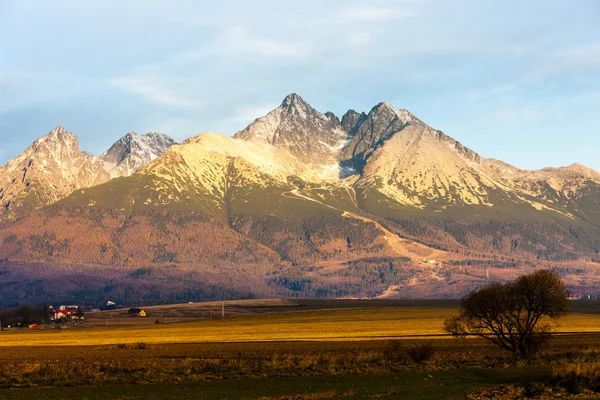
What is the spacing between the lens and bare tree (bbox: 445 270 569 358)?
3371 inches

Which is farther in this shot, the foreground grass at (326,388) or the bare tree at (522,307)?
the bare tree at (522,307)

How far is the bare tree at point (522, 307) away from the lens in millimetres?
85625

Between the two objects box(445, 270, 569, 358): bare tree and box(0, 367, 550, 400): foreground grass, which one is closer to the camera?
box(0, 367, 550, 400): foreground grass

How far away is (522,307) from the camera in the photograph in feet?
291

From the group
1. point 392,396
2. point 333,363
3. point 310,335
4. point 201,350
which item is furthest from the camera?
point 310,335

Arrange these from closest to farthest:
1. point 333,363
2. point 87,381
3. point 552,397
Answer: point 552,397 → point 87,381 → point 333,363

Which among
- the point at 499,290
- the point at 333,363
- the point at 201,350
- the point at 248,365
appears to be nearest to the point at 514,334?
the point at 499,290

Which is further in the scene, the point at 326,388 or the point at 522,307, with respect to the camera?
the point at 522,307

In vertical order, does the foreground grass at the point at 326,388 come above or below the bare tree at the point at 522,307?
below

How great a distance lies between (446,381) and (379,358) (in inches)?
905

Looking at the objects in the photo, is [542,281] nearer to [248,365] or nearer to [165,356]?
[248,365]

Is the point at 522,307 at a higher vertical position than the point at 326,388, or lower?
higher

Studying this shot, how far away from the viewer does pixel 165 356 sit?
10381 cm

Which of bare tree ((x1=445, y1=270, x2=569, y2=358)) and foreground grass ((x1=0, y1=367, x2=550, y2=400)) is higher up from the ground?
bare tree ((x1=445, y1=270, x2=569, y2=358))
